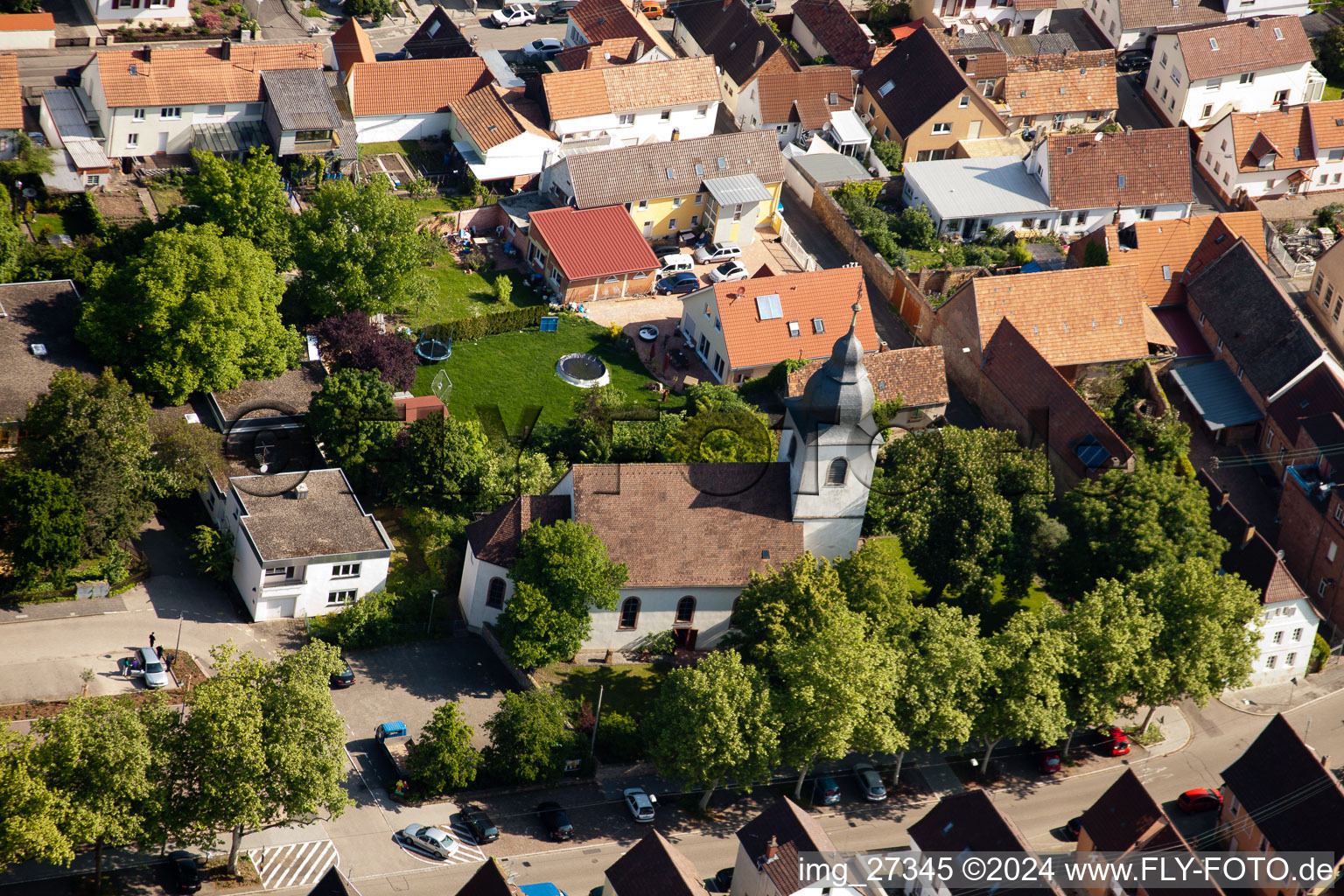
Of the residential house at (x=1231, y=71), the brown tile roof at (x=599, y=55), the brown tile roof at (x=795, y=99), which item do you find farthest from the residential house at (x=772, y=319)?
the residential house at (x=1231, y=71)

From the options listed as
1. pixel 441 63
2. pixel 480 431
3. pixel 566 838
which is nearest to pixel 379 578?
pixel 480 431

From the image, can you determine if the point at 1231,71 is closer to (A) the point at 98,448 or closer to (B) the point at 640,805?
(B) the point at 640,805

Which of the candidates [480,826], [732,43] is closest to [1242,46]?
[732,43]

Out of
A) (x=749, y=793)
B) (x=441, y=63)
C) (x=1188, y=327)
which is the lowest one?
(x=749, y=793)

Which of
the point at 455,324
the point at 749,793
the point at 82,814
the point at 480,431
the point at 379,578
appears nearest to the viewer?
the point at 82,814

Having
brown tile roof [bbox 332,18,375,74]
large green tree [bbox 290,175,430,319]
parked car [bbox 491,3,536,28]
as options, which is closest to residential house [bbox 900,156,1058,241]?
parked car [bbox 491,3,536,28]

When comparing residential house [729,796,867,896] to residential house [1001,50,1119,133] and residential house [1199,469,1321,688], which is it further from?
residential house [1001,50,1119,133]

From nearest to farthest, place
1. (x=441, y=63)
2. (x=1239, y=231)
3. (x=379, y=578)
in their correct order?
(x=379, y=578) → (x=1239, y=231) → (x=441, y=63)

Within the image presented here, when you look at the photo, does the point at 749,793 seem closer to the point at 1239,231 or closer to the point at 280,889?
the point at 280,889
